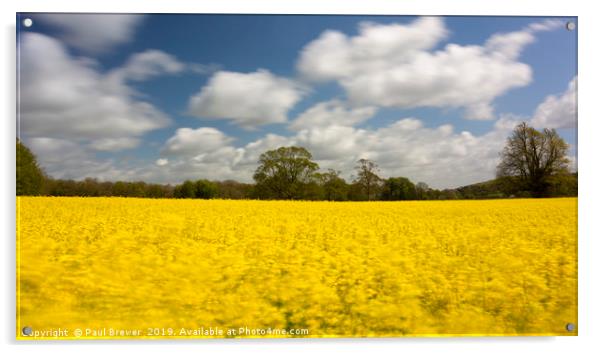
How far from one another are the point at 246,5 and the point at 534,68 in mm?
3617

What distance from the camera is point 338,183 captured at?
5.48 m

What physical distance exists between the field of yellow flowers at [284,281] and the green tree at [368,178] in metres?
0.75

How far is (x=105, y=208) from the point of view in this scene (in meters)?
5.53

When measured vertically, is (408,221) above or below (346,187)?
below

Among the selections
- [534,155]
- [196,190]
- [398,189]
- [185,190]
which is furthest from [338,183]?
[534,155]

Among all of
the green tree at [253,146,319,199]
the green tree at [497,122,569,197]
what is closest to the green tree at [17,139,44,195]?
the green tree at [253,146,319,199]

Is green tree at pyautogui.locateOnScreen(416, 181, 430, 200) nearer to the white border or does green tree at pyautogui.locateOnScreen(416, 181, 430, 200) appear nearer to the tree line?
the tree line

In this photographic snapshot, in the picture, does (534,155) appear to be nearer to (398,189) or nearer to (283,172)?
(398,189)

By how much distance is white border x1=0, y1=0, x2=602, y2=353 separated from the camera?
164 inches

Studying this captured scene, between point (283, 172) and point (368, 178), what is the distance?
1173 mm

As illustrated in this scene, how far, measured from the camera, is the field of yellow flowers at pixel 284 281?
3.98 metres

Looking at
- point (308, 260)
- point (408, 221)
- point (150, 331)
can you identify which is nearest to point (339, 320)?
point (308, 260)

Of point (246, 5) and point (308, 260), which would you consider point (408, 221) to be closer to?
point (308, 260)

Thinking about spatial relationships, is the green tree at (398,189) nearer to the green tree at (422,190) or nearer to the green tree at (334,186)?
the green tree at (422,190)
